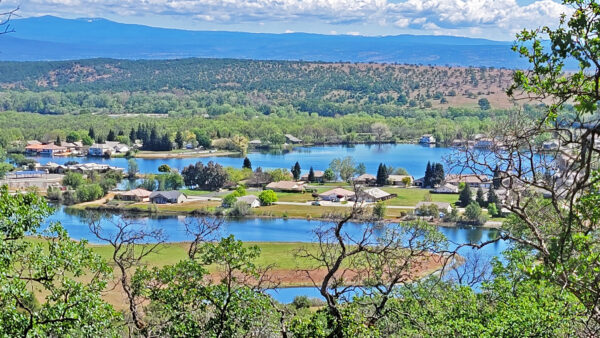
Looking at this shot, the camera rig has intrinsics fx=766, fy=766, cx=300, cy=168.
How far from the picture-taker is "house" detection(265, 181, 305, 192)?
119 ft

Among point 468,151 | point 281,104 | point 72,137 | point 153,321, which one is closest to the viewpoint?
point 468,151

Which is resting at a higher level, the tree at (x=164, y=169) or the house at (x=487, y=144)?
the house at (x=487, y=144)

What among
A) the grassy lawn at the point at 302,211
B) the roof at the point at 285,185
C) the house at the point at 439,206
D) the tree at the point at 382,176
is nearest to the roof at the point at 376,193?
→ the grassy lawn at the point at 302,211

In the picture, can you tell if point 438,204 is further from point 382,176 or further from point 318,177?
point 318,177

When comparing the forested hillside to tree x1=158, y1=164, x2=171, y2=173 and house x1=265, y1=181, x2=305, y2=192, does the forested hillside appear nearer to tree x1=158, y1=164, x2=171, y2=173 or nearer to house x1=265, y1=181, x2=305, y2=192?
tree x1=158, y1=164, x2=171, y2=173

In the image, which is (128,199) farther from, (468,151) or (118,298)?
(468,151)

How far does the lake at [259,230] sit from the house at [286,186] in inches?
249

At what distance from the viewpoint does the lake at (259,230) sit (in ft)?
82.1

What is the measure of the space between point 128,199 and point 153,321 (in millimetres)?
26926

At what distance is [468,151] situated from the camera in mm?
4754

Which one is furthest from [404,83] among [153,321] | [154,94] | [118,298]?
[153,321]

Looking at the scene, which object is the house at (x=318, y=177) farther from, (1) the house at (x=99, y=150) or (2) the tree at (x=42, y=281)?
(2) the tree at (x=42, y=281)

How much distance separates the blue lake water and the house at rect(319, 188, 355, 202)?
7.41 metres

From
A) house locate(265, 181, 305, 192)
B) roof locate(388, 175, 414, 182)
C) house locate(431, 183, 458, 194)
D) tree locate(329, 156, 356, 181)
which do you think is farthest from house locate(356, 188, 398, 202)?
tree locate(329, 156, 356, 181)
